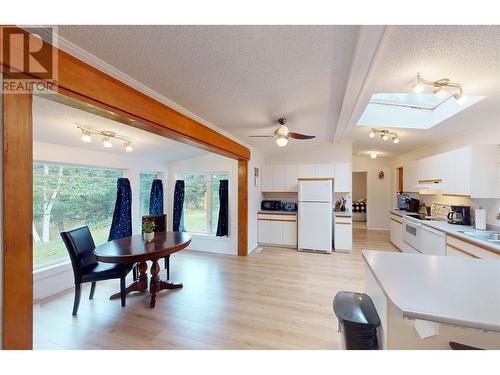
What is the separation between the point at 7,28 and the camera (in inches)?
37.9

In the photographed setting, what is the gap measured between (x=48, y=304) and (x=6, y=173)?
8.08 feet

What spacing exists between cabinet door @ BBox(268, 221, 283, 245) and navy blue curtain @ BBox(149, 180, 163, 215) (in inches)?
105

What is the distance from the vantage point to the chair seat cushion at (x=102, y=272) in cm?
231

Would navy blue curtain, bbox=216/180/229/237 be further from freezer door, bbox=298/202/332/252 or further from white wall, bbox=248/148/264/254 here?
freezer door, bbox=298/202/332/252

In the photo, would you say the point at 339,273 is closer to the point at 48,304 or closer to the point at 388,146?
the point at 388,146

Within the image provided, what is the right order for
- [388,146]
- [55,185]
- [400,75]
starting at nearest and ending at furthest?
[400,75], [55,185], [388,146]

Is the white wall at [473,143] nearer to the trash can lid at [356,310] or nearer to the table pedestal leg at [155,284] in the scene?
the trash can lid at [356,310]

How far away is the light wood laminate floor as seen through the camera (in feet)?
6.03

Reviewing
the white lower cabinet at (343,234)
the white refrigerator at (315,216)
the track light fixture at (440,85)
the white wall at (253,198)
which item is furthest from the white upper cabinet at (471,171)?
the white wall at (253,198)

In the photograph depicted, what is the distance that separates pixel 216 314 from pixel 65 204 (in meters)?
2.92

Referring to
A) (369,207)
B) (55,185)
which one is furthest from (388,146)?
(55,185)

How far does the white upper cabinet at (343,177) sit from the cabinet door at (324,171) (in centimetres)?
10

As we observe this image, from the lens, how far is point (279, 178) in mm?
5070

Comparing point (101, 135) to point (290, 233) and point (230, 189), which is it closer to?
point (230, 189)
